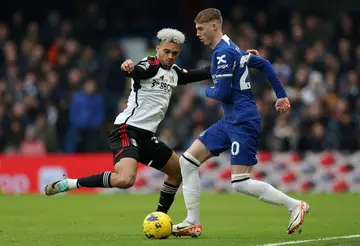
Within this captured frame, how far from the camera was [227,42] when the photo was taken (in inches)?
410

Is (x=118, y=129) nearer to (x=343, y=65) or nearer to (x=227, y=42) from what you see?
(x=227, y=42)

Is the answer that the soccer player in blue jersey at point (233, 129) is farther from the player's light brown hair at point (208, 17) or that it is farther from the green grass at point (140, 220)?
the green grass at point (140, 220)

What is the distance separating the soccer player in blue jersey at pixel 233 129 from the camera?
33.5 ft

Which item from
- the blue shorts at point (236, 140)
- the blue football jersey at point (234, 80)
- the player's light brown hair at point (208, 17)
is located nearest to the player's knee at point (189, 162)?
the blue shorts at point (236, 140)

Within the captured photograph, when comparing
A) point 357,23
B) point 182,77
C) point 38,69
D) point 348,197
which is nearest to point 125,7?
point 38,69

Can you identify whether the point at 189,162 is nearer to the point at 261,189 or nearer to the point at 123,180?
the point at 123,180

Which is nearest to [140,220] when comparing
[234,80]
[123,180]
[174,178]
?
[174,178]

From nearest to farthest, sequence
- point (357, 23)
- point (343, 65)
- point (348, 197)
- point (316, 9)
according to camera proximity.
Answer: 1. point (348, 197)
2. point (343, 65)
3. point (357, 23)
4. point (316, 9)

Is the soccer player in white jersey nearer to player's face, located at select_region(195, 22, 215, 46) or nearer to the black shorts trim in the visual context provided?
the black shorts trim

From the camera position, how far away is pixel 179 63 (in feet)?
75.0

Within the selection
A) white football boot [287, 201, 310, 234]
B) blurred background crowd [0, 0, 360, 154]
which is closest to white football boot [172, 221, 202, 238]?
white football boot [287, 201, 310, 234]

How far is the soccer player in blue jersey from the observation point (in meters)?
10.2

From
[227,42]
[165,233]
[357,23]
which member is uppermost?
[357,23]

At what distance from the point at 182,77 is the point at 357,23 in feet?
41.0
